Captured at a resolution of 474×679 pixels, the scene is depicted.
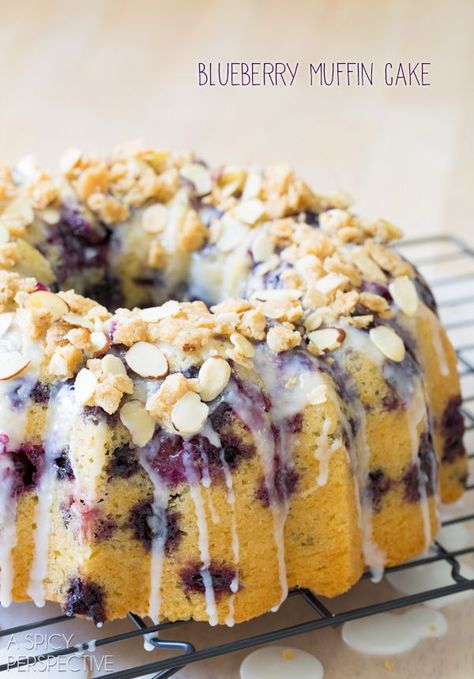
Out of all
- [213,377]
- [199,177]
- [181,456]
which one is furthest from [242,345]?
[199,177]

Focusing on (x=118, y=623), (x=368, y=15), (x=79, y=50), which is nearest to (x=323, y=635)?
(x=118, y=623)

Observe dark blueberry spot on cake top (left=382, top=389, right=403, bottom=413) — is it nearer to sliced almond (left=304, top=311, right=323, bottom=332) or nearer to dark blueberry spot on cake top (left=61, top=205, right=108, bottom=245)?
sliced almond (left=304, top=311, right=323, bottom=332)

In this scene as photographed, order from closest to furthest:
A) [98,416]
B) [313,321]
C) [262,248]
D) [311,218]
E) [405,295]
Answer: [98,416] < [313,321] < [405,295] < [262,248] < [311,218]

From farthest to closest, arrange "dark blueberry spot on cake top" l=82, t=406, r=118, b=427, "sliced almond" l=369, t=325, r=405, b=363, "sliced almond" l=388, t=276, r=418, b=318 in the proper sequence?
"sliced almond" l=388, t=276, r=418, b=318 → "sliced almond" l=369, t=325, r=405, b=363 → "dark blueberry spot on cake top" l=82, t=406, r=118, b=427

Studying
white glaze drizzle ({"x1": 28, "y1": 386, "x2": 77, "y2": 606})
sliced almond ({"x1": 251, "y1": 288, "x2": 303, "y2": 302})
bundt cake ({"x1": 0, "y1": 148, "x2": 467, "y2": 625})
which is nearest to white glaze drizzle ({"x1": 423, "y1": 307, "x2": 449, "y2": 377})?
bundt cake ({"x1": 0, "y1": 148, "x2": 467, "y2": 625})

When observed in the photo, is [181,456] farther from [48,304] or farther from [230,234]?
[230,234]

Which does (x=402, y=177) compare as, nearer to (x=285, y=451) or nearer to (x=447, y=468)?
(x=447, y=468)
